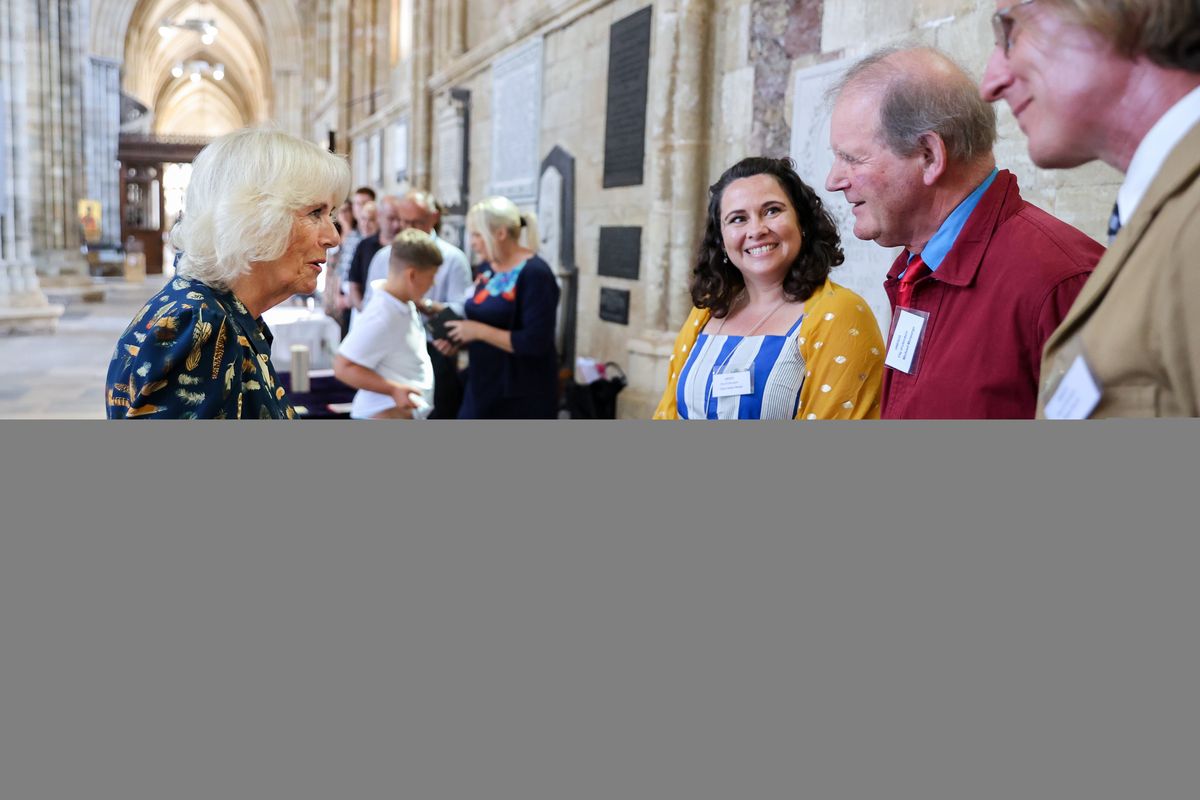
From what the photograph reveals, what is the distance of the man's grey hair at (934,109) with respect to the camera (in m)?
1.39

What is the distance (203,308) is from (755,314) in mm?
1057

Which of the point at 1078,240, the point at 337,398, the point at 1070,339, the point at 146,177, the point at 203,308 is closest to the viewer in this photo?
the point at 1070,339

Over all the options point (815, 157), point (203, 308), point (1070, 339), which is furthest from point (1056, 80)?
point (815, 157)

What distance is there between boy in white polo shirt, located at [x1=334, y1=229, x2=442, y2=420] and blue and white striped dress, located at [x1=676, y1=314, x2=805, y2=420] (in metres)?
1.76

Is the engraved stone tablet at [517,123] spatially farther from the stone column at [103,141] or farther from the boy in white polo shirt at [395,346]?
the stone column at [103,141]

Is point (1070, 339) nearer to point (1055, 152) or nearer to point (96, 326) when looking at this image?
point (1055, 152)

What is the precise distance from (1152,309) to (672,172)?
195 inches

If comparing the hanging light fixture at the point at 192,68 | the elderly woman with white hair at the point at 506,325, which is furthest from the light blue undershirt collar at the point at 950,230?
the hanging light fixture at the point at 192,68

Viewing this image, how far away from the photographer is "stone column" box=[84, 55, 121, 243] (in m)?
13.4

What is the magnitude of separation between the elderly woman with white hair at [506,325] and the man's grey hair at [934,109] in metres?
2.84

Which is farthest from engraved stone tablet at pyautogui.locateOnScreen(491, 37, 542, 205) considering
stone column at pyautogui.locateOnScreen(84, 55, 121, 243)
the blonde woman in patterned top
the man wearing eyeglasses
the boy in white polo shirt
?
the man wearing eyeglasses

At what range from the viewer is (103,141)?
15.4 metres

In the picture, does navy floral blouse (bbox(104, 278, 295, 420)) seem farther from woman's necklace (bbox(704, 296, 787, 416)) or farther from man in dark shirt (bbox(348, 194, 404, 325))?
man in dark shirt (bbox(348, 194, 404, 325))

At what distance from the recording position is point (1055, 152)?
0.82m
